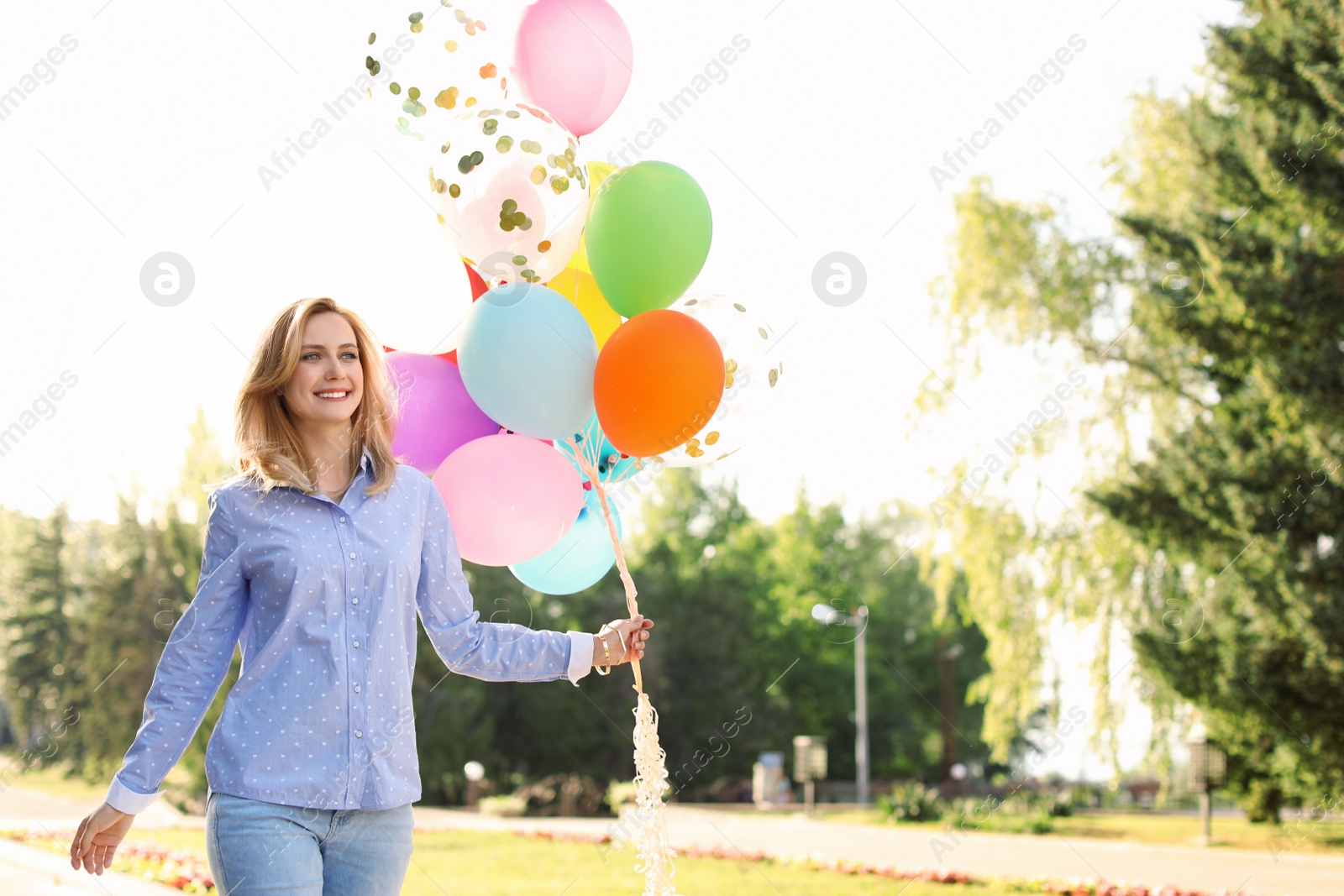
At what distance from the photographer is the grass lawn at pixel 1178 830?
13484 mm

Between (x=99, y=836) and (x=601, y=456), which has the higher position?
(x=601, y=456)

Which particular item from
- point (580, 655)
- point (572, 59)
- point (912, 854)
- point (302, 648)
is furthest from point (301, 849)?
point (912, 854)

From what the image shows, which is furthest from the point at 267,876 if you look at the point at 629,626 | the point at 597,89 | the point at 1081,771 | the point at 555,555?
the point at 1081,771

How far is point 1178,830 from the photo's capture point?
17781 millimetres

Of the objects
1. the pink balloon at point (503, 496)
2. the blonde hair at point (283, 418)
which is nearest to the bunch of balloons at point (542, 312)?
the pink balloon at point (503, 496)

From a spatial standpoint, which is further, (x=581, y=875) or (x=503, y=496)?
(x=581, y=875)

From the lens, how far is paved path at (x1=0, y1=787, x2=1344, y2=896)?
8734mm

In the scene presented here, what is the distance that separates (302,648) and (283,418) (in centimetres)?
49

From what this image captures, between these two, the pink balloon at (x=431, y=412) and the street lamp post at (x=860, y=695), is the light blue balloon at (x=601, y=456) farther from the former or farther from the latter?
the street lamp post at (x=860, y=695)

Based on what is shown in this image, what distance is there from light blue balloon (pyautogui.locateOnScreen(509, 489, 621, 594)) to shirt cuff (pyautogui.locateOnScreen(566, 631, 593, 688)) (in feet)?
3.67

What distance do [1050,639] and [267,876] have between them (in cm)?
1264

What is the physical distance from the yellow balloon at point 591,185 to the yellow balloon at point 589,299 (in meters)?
0.02

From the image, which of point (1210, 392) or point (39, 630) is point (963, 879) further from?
point (39, 630)

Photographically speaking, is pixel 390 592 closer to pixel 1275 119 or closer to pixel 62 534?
Result: pixel 1275 119
